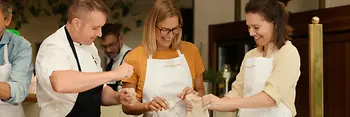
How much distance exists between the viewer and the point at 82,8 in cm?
202

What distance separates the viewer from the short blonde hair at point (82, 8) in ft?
6.62

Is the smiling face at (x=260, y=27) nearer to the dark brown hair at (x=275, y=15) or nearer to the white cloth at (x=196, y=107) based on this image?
the dark brown hair at (x=275, y=15)

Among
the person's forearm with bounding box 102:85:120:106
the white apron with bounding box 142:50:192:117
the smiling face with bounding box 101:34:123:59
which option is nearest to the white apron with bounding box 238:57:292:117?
the white apron with bounding box 142:50:192:117

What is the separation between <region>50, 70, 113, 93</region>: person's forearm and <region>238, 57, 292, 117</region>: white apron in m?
0.52

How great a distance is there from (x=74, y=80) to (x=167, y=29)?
22.6 inches

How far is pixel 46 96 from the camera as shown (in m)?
2.04

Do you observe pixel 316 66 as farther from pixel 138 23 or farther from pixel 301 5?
pixel 138 23

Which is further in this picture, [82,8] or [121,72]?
[82,8]


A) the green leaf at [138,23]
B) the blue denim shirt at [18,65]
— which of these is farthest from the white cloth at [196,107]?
the green leaf at [138,23]

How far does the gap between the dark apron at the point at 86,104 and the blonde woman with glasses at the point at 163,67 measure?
151 millimetres

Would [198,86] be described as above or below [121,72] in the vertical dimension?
below

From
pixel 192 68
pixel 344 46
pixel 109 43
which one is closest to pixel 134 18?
pixel 109 43

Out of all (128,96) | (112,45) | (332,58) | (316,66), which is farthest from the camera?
(112,45)

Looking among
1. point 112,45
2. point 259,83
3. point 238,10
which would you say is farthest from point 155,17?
point 238,10
